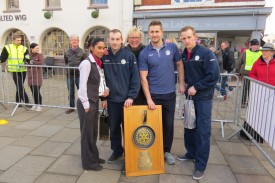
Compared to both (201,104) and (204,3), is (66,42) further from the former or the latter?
(201,104)

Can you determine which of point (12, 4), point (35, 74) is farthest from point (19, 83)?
point (12, 4)

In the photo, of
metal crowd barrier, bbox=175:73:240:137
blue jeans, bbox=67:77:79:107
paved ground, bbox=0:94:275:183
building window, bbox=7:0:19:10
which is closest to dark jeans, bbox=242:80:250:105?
metal crowd barrier, bbox=175:73:240:137

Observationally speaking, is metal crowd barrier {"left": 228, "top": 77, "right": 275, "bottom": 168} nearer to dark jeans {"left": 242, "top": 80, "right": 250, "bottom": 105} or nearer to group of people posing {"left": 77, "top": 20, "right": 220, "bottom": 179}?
dark jeans {"left": 242, "top": 80, "right": 250, "bottom": 105}

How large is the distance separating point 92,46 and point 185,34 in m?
1.20

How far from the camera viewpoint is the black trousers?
322 centimetres

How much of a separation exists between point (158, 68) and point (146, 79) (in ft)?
0.73

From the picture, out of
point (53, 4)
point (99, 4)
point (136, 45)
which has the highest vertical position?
point (53, 4)

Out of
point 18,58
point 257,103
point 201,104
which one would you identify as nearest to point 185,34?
point 201,104

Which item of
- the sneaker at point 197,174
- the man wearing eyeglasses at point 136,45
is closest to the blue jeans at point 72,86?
the man wearing eyeglasses at point 136,45

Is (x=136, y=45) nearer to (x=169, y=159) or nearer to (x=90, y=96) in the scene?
(x=90, y=96)

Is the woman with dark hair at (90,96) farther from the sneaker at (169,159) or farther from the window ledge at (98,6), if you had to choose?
the window ledge at (98,6)

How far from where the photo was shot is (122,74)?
3268 mm

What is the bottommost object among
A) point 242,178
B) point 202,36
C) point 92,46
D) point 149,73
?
point 242,178

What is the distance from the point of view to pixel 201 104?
3225 mm
